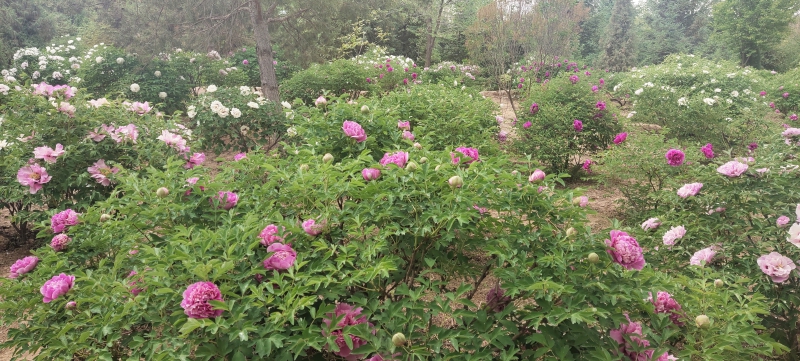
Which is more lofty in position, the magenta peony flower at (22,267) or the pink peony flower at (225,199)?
the pink peony flower at (225,199)

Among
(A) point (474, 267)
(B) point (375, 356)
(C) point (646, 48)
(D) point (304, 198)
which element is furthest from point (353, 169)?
(C) point (646, 48)

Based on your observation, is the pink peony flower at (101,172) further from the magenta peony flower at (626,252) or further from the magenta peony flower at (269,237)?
the magenta peony flower at (626,252)

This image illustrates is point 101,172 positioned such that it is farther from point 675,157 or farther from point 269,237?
point 675,157

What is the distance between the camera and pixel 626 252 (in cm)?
123

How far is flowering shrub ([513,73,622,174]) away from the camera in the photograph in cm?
483

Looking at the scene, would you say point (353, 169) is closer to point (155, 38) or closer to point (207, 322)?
point (207, 322)

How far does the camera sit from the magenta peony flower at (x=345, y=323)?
3.76 ft

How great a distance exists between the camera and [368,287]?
4.50 ft

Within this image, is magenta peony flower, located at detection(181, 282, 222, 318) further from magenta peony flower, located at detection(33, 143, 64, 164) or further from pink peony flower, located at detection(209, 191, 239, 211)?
magenta peony flower, located at detection(33, 143, 64, 164)

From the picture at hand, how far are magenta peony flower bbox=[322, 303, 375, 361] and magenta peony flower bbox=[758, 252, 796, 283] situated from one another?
1.76 m

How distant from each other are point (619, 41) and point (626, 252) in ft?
85.1

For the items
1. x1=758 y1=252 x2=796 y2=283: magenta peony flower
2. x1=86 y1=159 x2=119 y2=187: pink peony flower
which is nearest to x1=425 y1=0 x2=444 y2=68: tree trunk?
x1=86 y1=159 x2=119 y2=187: pink peony flower

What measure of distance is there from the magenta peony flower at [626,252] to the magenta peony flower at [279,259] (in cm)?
96

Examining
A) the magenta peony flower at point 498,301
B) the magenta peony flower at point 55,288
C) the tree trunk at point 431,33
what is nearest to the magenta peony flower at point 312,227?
the magenta peony flower at point 498,301
